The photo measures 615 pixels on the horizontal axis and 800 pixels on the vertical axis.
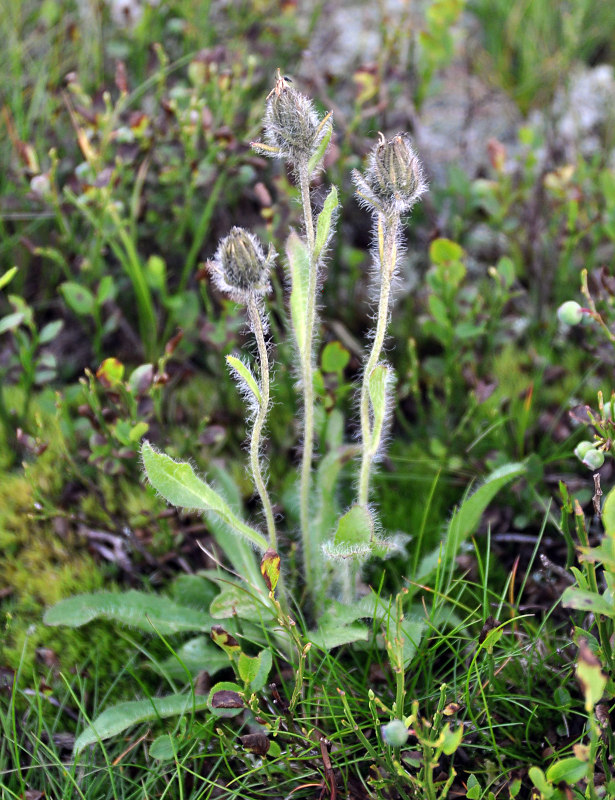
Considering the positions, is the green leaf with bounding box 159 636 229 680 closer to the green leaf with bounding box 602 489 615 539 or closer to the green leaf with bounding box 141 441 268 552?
the green leaf with bounding box 141 441 268 552

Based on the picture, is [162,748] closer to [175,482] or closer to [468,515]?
[175,482]

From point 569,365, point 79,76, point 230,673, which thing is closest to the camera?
point 230,673

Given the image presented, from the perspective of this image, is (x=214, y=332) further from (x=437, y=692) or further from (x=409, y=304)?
(x=437, y=692)

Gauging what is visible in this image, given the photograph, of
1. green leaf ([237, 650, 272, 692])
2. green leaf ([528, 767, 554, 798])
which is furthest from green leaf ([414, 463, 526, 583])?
green leaf ([528, 767, 554, 798])

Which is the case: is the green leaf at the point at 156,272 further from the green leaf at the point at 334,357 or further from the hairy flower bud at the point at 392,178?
the hairy flower bud at the point at 392,178

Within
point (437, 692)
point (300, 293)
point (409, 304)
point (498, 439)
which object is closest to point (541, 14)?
point (409, 304)

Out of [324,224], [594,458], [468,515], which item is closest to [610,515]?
[594,458]

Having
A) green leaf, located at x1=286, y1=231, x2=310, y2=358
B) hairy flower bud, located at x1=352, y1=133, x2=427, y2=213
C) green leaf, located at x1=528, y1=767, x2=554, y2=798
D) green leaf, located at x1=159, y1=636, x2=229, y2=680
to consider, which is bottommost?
green leaf, located at x1=159, y1=636, x2=229, y2=680
